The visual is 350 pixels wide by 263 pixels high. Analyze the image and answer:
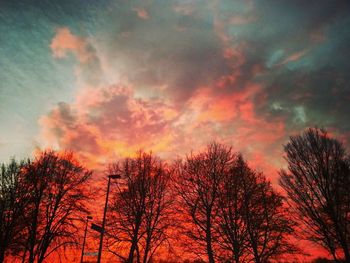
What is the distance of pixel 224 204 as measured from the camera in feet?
54.0

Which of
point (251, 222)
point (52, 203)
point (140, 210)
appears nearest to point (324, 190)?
point (251, 222)

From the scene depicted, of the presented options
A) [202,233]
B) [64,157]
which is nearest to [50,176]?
[64,157]

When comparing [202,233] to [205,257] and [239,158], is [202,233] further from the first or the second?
[239,158]

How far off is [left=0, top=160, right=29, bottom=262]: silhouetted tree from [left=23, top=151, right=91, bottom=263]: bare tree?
A: 661 mm

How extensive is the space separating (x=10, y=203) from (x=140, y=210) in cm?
1199

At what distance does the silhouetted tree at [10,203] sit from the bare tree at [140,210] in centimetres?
828

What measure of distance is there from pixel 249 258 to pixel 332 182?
870cm

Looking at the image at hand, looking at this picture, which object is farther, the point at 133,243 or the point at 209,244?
the point at 133,243

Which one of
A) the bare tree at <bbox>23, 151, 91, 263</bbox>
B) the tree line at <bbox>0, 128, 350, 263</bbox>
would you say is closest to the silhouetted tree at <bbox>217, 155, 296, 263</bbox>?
the tree line at <bbox>0, 128, 350, 263</bbox>

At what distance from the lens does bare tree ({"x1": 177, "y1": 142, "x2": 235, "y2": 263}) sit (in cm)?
1755

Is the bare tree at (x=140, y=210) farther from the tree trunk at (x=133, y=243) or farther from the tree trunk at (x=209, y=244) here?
the tree trunk at (x=209, y=244)

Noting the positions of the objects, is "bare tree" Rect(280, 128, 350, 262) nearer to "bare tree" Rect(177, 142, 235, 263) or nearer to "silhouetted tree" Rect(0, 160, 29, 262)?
"bare tree" Rect(177, 142, 235, 263)

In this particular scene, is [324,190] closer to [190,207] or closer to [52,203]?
[190,207]

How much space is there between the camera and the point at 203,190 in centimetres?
1838
